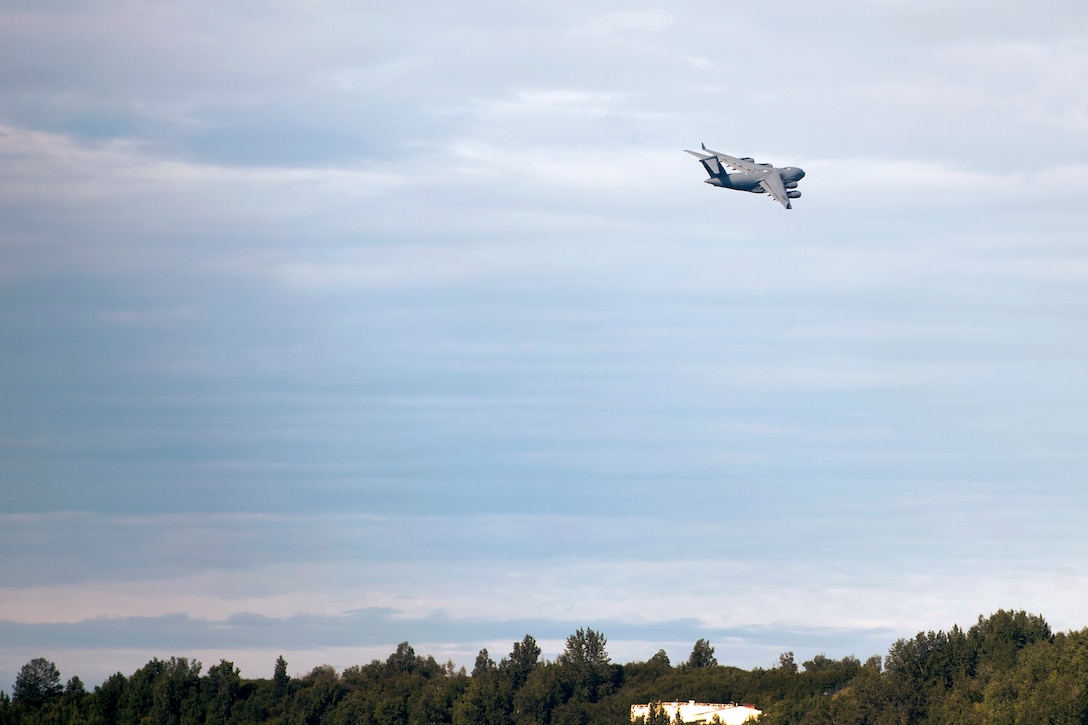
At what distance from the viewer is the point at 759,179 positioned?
15400cm

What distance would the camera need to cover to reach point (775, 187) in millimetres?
152625

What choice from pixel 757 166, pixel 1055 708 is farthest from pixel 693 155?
pixel 1055 708

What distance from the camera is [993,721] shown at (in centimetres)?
19712

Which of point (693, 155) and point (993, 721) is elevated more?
point (693, 155)

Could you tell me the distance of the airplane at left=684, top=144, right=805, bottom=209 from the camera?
15275 cm

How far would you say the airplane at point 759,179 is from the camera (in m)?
153

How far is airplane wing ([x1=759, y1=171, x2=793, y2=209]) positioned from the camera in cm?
15125

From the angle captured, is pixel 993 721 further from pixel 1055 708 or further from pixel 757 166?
pixel 757 166

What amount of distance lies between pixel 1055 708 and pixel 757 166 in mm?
77578

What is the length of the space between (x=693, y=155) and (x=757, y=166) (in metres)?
10.7

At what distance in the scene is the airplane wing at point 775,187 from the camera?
151250 millimetres

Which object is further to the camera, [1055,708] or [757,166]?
[1055,708]

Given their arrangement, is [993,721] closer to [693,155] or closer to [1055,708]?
[1055,708]

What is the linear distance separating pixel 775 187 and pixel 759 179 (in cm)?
205
